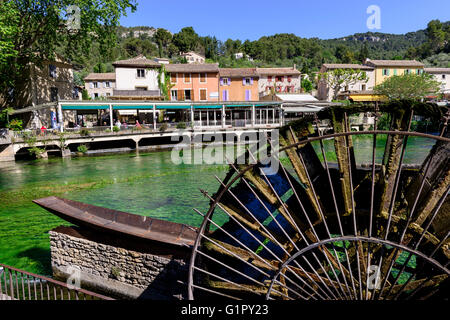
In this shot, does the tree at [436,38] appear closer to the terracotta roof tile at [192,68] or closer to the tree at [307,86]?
the tree at [307,86]

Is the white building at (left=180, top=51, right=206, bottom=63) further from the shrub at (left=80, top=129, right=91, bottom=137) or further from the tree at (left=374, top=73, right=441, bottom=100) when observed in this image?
the shrub at (left=80, top=129, right=91, bottom=137)

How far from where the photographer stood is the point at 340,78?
52.5 m

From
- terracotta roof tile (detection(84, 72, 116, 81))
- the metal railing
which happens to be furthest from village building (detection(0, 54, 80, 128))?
the metal railing

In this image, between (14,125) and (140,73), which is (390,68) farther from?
→ (14,125)

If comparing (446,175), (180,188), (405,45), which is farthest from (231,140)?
(405,45)

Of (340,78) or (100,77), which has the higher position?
(100,77)

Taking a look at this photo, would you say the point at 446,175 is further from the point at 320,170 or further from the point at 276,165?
the point at 276,165

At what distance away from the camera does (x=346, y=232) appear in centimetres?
589

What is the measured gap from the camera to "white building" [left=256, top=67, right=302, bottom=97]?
50.5 meters

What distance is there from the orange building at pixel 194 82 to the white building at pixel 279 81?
10.3 metres

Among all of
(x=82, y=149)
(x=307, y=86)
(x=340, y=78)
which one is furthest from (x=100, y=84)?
(x=340, y=78)

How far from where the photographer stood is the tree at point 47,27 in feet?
75.3

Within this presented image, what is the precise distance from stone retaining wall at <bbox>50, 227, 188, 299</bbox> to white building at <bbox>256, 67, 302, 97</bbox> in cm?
4496

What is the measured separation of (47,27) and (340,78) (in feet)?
136
